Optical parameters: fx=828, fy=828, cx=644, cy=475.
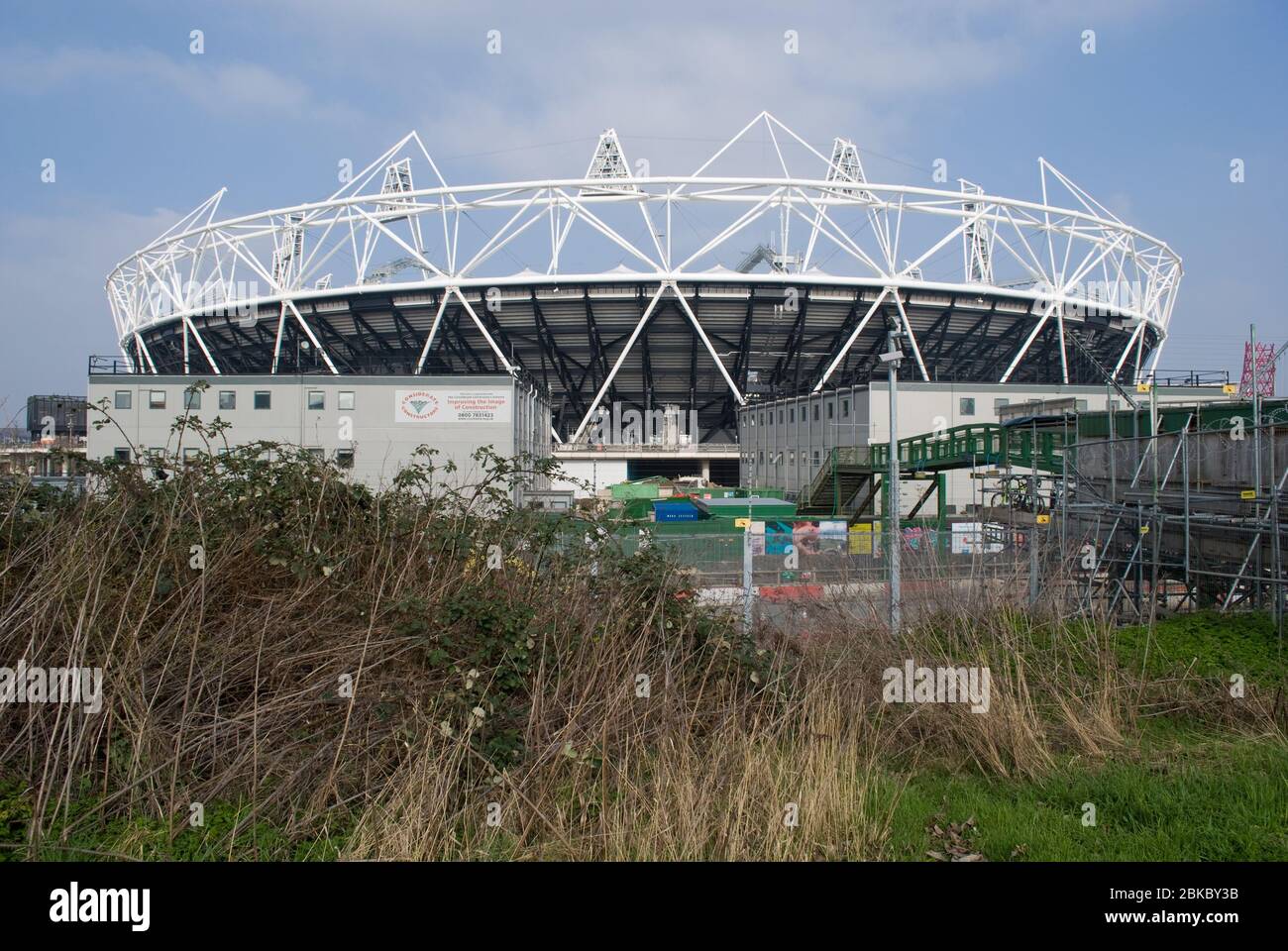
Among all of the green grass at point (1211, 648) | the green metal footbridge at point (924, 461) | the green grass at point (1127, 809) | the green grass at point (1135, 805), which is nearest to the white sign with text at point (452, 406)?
the green metal footbridge at point (924, 461)

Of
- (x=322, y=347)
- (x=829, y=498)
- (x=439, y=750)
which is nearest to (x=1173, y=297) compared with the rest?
(x=829, y=498)

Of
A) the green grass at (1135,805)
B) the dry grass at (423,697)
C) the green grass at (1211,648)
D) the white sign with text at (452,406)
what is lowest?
the green grass at (1135,805)

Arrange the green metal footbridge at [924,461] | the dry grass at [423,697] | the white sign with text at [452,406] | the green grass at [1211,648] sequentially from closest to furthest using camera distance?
the dry grass at [423,697], the green grass at [1211,648], the green metal footbridge at [924,461], the white sign with text at [452,406]

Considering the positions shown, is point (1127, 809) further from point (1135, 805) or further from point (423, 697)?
point (423, 697)

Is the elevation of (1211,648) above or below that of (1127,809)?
above

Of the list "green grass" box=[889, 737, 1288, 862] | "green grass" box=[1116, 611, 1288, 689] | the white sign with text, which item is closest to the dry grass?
"green grass" box=[889, 737, 1288, 862]

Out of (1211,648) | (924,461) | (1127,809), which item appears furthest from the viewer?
(924,461)

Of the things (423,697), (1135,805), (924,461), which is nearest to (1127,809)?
(1135,805)

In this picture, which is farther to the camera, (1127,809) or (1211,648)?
(1211,648)

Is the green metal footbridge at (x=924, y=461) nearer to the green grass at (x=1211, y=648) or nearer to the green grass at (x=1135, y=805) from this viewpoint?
the green grass at (x=1211, y=648)

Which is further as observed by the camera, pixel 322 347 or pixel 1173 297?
pixel 1173 297
